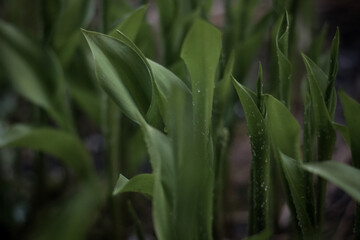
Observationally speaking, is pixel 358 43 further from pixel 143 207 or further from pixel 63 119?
pixel 63 119

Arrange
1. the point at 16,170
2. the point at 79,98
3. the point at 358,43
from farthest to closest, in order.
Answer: the point at 358,43, the point at 16,170, the point at 79,98

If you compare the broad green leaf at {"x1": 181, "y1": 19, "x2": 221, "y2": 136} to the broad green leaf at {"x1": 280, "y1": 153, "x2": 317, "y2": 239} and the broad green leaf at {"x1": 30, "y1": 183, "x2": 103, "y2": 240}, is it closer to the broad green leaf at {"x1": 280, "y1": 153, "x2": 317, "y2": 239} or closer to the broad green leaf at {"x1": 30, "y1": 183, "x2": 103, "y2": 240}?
the broad green leaf at {"x1": 280, "y1": 153, "x2": 317, "y2": 239}

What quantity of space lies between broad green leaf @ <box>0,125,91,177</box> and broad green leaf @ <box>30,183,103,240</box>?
0.14ft

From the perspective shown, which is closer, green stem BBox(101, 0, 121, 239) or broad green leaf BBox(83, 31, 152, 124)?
broad green leaf BBox(83, 31, 152, 124)

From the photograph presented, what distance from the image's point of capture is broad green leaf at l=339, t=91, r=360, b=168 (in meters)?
0.49

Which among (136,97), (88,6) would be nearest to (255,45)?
(88,6)

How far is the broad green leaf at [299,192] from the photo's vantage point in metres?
0.49

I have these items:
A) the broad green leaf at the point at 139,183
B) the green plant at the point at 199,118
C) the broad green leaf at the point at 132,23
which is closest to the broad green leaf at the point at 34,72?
the green plant at the point at 199,118

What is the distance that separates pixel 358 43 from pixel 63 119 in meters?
0.91

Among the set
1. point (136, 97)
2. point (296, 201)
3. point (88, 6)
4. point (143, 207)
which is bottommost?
point (143, 207)

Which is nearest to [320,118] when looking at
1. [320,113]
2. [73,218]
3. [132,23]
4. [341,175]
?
[320,113]

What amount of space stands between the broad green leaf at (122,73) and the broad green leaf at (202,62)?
0.15 feet

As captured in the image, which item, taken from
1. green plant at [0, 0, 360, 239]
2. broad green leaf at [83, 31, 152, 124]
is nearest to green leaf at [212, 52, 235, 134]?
green plant at [0, 0, 360, 239]

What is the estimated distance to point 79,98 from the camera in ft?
3.41
